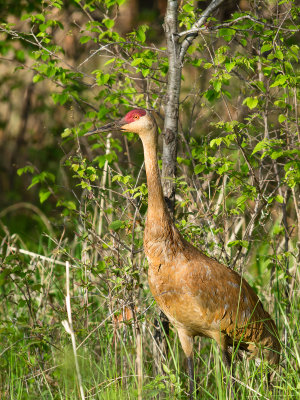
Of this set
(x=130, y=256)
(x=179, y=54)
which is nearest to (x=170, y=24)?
(x=179, y=54)

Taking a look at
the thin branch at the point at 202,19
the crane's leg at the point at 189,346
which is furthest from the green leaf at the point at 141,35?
the crane's leg at the point at 189,346

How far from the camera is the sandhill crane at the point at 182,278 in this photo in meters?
3.85

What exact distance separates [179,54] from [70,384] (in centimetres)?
232

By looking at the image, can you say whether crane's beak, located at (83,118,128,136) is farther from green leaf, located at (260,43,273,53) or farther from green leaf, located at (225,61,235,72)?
green leaf, located at (260,43,273,53)

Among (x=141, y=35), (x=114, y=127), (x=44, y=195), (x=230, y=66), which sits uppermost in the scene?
(x=141, y=35)

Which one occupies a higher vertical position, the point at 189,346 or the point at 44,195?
the point at 44,195

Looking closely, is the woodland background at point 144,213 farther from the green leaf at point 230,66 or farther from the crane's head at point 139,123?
the crane's head at point 139,123

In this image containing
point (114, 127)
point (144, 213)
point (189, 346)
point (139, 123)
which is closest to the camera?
point (139, 123)

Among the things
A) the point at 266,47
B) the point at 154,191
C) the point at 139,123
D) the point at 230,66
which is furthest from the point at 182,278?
the point at 266,47

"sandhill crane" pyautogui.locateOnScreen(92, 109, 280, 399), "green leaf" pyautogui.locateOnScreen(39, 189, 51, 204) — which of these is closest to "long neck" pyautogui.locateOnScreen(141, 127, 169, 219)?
"sandhill crane" pyautogui.locateOnScreen(92, 109, 280, 399)

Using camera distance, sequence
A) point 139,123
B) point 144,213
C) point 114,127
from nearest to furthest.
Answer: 1. point 139,123
2. point 114,127
3. point 144,213

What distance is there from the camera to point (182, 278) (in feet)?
12.6

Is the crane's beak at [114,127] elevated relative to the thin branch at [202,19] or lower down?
lower down

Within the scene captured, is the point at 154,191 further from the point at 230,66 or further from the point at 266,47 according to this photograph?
the point at 266,47
